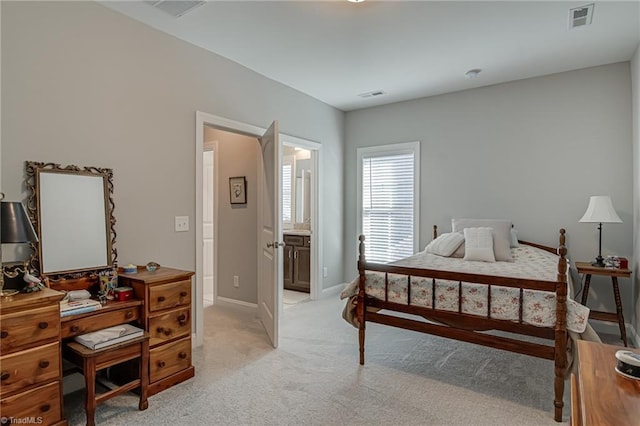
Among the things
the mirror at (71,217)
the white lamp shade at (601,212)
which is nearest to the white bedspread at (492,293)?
the white lamp shade at (601,212)

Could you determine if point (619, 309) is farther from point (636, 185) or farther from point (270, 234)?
point (270, 234)

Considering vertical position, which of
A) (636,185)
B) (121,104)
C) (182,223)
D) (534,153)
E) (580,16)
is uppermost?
(580,16)

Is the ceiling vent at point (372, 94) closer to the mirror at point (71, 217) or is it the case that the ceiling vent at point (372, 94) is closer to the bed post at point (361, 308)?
the bed post at point (361, 308)

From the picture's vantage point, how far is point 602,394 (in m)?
0.97

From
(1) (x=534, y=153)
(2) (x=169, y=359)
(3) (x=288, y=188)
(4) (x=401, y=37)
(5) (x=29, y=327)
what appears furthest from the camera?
(3) (x=288, y=188)

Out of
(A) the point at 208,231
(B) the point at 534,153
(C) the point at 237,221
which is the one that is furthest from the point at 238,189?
(B) the point at 534,153

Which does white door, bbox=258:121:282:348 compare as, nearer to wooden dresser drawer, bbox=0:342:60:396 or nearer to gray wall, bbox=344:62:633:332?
wooden dresser drawer, bbox=0:342:60:396

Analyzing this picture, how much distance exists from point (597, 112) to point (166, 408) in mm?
4590

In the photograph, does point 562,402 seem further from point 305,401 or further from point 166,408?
point 166,408

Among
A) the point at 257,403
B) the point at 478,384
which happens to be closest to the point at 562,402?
the point at 478,384

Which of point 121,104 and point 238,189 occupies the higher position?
point 121,104

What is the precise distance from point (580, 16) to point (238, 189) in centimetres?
362

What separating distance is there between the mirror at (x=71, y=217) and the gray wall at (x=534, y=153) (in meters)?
3.58

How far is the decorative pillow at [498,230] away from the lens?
347cm
